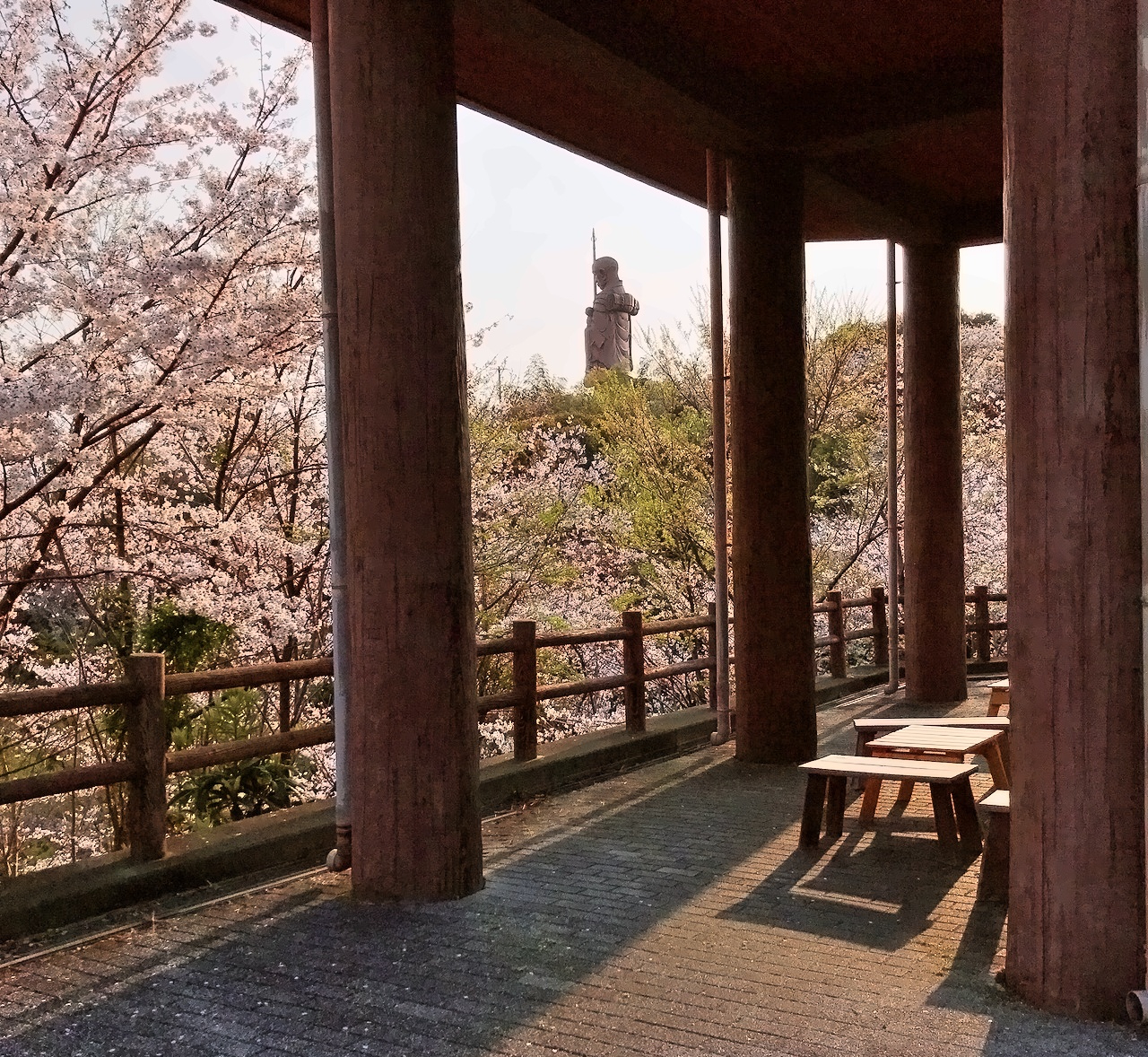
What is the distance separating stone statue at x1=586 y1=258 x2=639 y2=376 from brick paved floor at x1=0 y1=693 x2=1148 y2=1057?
91.4 feet

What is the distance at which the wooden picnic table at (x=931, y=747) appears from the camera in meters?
5.67

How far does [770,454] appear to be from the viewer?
7.46 meters

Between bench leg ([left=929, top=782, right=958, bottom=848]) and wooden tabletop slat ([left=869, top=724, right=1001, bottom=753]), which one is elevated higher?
wooden tabletop slat ([left=869, top=724, right=1001, bottom=753])

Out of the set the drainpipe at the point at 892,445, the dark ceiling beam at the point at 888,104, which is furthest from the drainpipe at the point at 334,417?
the drainpipe at the point at 892,445

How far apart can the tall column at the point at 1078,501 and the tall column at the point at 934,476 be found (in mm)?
7067

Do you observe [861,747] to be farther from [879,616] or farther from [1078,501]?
[879,616]

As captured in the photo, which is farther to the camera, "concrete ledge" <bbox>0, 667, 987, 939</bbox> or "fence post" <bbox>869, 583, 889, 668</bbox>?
"fence post" <bbox>869, 583, 889, 668</bbox>

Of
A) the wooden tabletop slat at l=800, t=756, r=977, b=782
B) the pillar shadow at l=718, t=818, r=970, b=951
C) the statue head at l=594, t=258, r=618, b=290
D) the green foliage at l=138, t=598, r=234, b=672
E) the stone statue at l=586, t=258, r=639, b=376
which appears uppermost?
the statue head at l=594, t=258, r=618, b=290

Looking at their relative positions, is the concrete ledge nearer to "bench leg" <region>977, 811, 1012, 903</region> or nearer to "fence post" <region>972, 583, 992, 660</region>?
"bench leg" <region>977, 811, 1012, 903</region>

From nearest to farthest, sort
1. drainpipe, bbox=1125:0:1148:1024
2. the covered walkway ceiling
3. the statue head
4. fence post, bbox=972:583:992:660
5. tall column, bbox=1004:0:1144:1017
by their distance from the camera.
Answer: drainpipe, bbox=1125:0:1148:1024 < tall column, bbox=1004:0:1144:1017 < the covered walkway ceiling < fence post, bbox=972:583:992:660 < the statue head

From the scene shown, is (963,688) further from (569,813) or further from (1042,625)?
(1042,625)

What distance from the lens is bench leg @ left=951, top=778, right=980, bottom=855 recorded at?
17.2ft

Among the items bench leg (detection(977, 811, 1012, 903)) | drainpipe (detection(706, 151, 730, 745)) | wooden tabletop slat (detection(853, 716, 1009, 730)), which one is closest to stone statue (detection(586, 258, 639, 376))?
drainpipe (detection(706, 151, 730, 745))

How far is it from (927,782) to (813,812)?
57 centimetres
